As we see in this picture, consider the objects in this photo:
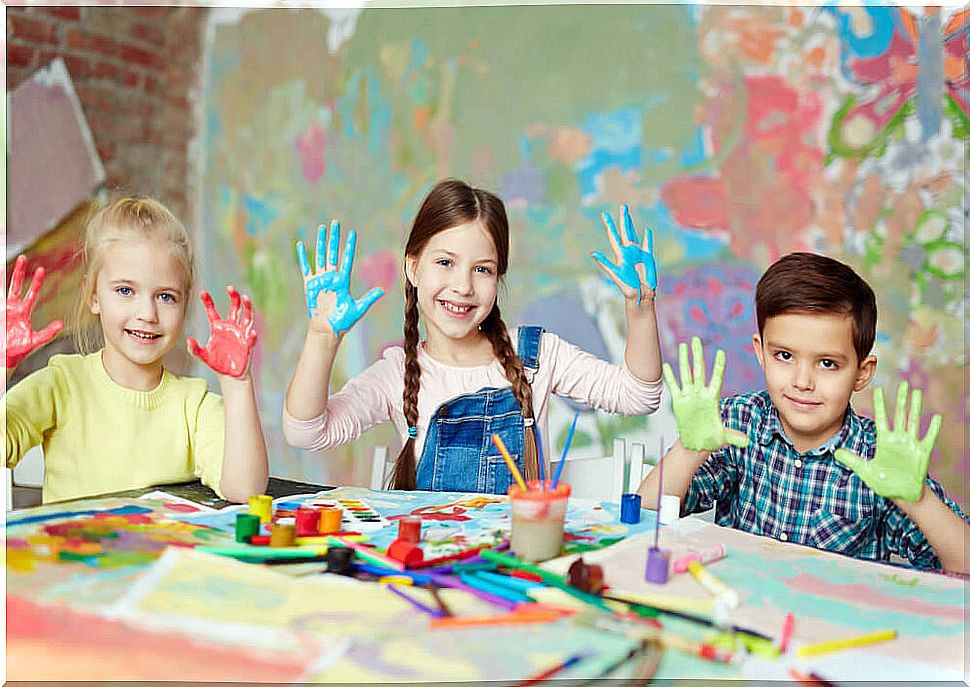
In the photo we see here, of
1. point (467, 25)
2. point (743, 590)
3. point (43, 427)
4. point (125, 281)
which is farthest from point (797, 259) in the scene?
point (467, 25)

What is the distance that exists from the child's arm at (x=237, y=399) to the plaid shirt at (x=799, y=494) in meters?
0.60

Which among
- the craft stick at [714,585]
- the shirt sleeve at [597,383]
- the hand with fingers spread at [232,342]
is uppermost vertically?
the hand with fingers spread at [232,342]

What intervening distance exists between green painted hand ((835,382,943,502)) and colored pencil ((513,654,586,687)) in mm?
553

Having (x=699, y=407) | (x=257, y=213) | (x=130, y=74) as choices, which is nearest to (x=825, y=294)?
(x=699, y=407)

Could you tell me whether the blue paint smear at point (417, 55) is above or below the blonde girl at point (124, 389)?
above

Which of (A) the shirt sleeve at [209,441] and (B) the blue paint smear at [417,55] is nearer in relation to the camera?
(A) the shirt sleeve at [209,441]

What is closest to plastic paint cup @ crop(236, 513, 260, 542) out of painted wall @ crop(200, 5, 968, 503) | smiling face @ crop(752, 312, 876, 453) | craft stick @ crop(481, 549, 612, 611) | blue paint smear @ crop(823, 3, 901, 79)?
craft stick @ crop(481, 549, 612, 611)

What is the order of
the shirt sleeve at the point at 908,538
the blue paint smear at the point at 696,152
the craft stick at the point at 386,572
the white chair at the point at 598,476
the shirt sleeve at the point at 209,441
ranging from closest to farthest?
the craft stick at the point at 386,572 → the shirt sleeve at the point at 908,538 → the shirt sleeve at the point at 209,441 → the white chair at the point at 598,476 → the blue paint smear at the point at 696,152

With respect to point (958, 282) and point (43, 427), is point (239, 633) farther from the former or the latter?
point (958, 282)

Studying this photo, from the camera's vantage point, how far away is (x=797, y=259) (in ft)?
4.58

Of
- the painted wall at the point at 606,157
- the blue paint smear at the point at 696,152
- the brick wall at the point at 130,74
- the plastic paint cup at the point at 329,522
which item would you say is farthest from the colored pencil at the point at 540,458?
the brick wall at the point at 130,74

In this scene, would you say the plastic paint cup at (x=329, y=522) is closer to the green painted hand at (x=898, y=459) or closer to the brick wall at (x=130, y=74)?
the green painted hand at (x=898, y=459)

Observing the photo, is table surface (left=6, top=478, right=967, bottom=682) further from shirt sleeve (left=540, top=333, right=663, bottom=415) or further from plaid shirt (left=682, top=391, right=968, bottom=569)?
shirt sleeve (left=540, top=333, right=663, bottom=415)

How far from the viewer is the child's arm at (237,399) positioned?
1.30m
